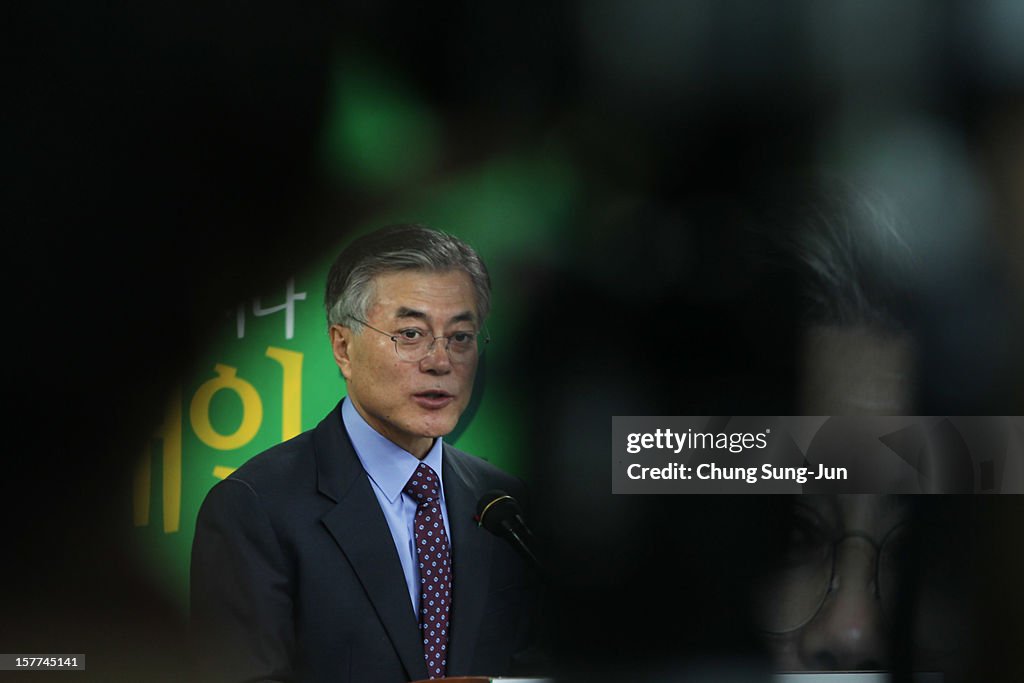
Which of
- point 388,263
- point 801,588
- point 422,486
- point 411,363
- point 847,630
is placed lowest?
point 847,630

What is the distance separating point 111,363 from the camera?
7.99 ft

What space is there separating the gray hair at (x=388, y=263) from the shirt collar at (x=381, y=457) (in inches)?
9.1

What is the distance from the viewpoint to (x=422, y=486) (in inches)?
94.7

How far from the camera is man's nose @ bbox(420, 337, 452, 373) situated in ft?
7.73

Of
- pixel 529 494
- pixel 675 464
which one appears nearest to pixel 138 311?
pixel 529 494

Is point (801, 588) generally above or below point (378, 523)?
below

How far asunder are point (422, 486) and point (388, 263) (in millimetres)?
537

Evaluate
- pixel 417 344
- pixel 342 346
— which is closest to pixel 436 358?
pixel 417 344

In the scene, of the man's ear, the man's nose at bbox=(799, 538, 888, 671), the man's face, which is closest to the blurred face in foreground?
the man's nose at bbox=(799, 538, 888, 671)

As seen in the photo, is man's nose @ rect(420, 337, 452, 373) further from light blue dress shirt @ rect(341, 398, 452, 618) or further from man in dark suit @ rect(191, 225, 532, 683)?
light blue dress shirt @ rect(341, 398, 452, 618)

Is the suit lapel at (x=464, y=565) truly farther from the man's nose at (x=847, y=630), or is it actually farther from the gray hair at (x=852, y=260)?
the gray hair at (x=852, y=260)

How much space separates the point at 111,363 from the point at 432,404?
0.79 m

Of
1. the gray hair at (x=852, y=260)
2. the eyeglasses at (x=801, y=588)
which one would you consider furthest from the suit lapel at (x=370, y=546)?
the gray hair at (x=852, y=260)

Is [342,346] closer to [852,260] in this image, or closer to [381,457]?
[381,457]
